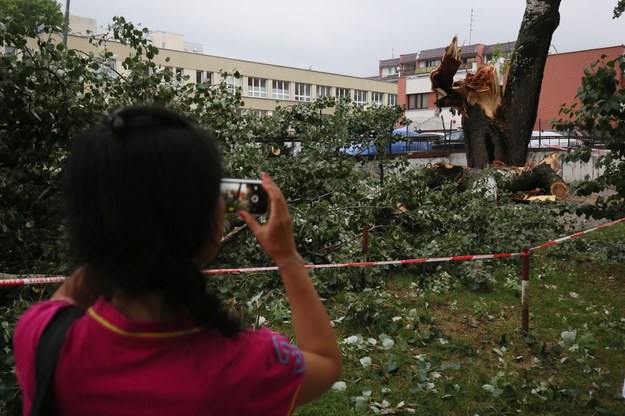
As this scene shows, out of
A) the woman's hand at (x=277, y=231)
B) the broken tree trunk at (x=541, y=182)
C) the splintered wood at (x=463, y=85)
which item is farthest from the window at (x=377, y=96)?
the woman's hand at (x=277, y=231)

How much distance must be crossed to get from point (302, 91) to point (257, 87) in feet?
17.9

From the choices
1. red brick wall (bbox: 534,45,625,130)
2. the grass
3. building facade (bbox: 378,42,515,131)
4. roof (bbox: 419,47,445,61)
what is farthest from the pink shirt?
roof (bbox: 419,47,445,61)

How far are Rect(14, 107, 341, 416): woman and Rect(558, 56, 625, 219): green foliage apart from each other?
5936mm

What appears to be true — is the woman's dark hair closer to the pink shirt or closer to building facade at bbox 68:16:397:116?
the pink shirt

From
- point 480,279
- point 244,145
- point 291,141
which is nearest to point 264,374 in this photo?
point 480,279

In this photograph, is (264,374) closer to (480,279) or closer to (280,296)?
(280,296)

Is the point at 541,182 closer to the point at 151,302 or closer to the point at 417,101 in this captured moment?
the point at 151,302

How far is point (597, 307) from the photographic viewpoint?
5766mm

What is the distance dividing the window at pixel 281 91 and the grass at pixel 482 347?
45874mm

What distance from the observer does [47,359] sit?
3.40 ft

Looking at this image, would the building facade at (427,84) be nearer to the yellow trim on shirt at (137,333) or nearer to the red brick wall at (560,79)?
→ the red brick wall at (560,79)

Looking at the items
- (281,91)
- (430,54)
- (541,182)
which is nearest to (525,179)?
(541,182)

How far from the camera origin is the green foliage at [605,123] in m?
6.00

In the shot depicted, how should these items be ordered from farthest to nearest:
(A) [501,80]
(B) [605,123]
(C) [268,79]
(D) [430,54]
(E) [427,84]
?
(D) [430,54] → (E) [427,84] → (C) [268,79] → (A) [501,80] → (B) [605,123]
